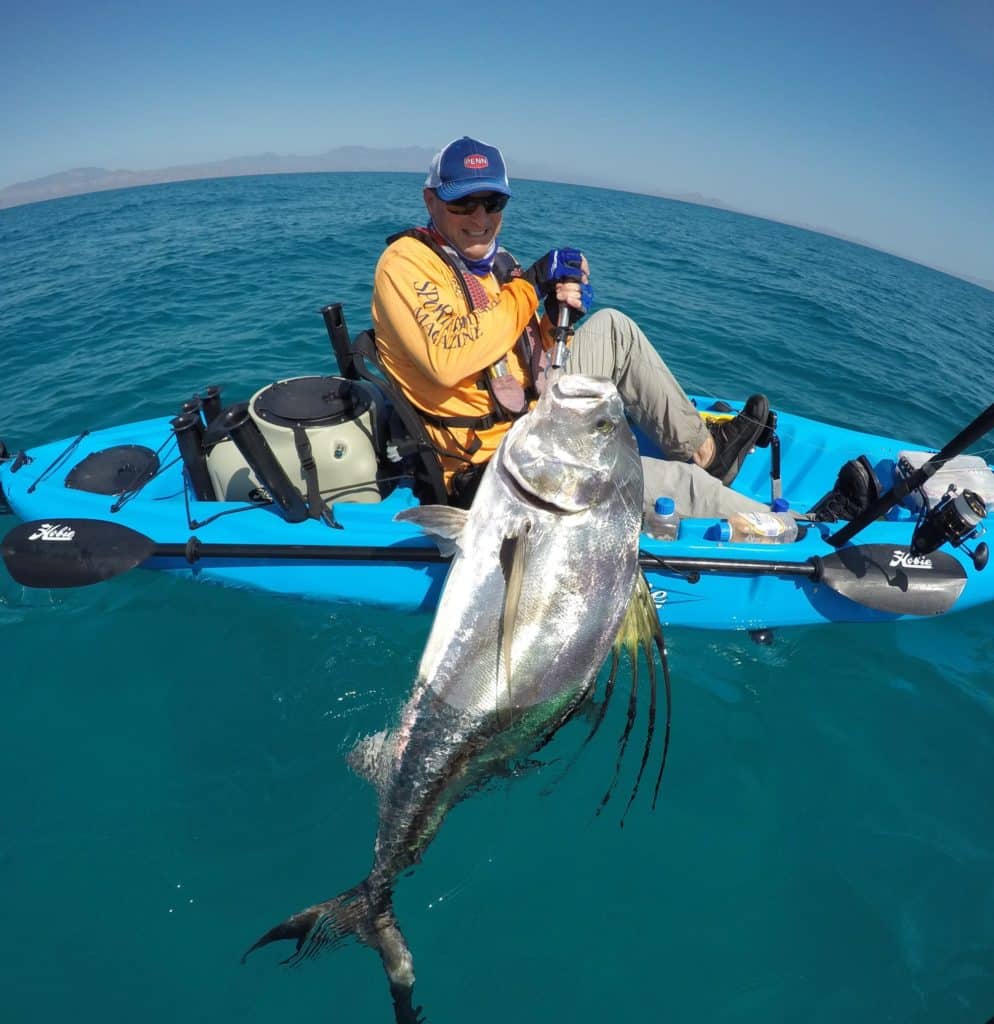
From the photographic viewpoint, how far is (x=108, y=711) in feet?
12.4

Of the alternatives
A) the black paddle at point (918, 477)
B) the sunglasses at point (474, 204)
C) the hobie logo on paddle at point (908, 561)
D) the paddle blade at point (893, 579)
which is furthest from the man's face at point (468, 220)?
the hobie logo on paddle at point (908, 561)

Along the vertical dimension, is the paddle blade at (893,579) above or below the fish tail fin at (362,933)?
above

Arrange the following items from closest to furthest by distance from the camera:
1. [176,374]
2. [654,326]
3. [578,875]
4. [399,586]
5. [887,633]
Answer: [578,875] → [399,586] → [887,633] → [176,374] → [654,326]

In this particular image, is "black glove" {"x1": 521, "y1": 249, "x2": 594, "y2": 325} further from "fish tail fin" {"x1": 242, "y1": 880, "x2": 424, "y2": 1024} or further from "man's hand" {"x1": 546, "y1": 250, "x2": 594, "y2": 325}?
"fish tail fin" {"x1": 242, "y1": 880, "x2": 424, "y2": 1024}

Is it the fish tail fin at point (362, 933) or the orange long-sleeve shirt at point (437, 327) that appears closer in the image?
the fish tail fin at point (362, 933)

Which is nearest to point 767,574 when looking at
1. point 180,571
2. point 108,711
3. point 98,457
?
point 180,571

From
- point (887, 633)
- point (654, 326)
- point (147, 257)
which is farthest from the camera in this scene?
point (147, 257)

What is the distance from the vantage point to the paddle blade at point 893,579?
3.89 m

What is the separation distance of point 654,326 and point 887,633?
9085 millimetres

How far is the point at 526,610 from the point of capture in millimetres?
2348

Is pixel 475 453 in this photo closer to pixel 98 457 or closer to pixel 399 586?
pixel 399 586

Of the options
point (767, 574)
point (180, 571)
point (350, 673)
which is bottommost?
point (350, 673)

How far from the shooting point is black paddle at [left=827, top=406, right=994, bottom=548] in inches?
117

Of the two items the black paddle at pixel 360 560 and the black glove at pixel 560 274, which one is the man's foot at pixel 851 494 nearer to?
the black paddle at pixel 360 560
